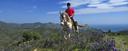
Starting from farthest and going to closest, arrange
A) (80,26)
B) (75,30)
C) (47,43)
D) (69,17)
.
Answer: (80,26)
(75,30)
(69,17)
(47,43)

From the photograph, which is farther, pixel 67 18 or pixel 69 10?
pixel 67 18

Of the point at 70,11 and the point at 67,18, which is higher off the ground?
the point at 70,11

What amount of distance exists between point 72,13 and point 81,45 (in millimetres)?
4184

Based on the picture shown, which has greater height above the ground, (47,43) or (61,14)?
(61,14)

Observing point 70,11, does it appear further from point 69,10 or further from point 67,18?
point 67,18

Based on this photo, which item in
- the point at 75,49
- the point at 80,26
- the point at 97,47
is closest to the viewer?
the point at 97,47

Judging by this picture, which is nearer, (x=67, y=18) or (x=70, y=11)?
(x=70, y=11)

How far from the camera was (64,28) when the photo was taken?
15414mm

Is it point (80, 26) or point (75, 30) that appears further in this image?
point (80, 26)

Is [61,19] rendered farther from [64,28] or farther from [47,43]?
[47,43]

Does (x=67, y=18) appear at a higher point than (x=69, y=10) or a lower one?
lower

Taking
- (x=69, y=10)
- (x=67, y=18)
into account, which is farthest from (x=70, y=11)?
(x=67, y=18)

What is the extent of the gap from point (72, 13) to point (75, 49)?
4680mm

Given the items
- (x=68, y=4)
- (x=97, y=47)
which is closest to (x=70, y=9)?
(x=68, y=4)
